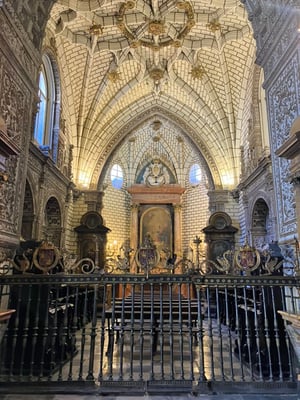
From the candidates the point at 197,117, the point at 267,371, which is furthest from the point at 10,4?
the point at 197,117

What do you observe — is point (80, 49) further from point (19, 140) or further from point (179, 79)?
point (19, 140)

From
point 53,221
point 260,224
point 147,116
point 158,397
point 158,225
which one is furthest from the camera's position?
point 158,225

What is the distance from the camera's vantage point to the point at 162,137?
20.6 m

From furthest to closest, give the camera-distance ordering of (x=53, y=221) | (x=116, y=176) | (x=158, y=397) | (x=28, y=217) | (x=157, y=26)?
(x=116, y=176) → (x=53, y=221) → (x=157, y=26) → (x=28, y=217) → (x=158, y=397)

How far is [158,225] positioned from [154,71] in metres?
8.31

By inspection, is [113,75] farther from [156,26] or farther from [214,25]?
[214,25]

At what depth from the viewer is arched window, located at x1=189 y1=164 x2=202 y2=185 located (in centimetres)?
1922

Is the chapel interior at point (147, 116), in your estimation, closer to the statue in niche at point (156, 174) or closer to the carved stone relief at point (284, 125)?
the carved stone relief at point (284, 125)

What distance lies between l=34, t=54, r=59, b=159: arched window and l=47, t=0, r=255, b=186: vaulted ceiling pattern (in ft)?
2.27

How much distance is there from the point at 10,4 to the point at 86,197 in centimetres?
1003

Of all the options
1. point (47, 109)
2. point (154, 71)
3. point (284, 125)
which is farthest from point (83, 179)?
point (284, 125)

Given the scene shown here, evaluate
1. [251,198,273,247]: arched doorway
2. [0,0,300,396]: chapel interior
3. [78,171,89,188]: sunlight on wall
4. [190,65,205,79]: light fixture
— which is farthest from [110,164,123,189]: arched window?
[251,198,273,247]: arched doorway

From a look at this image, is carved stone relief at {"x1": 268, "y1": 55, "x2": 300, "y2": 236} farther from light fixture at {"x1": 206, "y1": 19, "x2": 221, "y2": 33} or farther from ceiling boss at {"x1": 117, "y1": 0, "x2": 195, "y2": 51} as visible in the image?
light fixture at {"x1": 206, "y1": 19, "x2": 221, "y2": 33}

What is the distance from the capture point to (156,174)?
20188 mm
